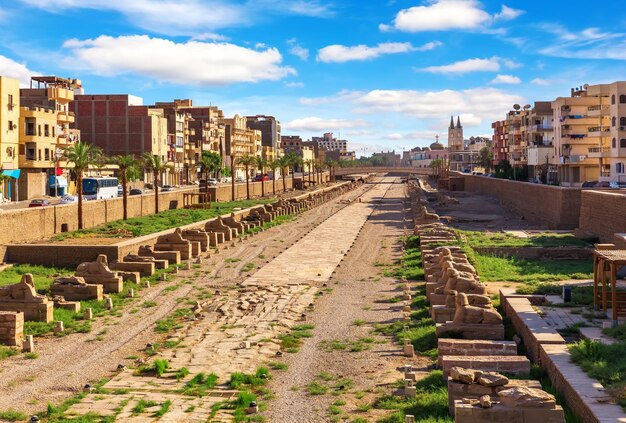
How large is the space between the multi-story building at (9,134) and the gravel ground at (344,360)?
4942 cm

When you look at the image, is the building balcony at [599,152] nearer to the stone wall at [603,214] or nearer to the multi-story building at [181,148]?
the stone wall at [603,214]

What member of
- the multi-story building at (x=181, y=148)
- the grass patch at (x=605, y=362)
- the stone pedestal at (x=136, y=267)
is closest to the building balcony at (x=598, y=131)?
the multi-story building at (x=181, y=148)

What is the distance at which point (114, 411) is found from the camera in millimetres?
Result: 15578

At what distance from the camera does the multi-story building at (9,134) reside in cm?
7369

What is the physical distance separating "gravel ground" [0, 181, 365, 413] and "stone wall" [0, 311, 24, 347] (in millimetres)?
588

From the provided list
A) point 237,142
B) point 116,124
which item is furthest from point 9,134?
point 237,142

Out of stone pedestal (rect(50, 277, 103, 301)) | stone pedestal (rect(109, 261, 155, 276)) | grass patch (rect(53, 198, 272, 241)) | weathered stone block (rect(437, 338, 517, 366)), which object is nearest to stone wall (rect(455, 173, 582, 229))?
grass patch (rect(53, 198, 272, 241))

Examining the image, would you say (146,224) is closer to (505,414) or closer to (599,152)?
(505,414)

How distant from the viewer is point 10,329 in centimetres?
2147

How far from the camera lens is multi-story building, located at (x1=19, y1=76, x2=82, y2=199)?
260ft

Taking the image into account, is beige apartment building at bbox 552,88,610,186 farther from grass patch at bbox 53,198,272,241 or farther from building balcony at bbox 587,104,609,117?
grass patch at bbox 53,198,272,241

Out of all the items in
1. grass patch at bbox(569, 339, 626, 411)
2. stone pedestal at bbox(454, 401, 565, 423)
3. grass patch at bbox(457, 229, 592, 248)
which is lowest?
grass patch at bbox(457, 229, 592, 248)

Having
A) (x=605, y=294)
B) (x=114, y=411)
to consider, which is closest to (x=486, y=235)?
(x=605, y=294)

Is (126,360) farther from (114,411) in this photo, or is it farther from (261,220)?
(261,220)
